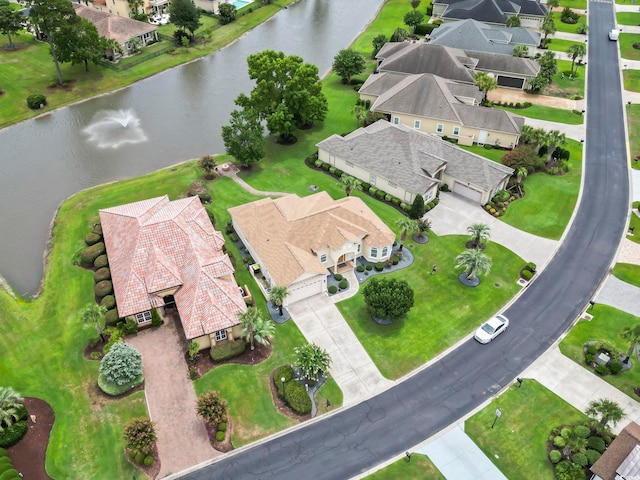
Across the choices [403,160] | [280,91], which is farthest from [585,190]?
[280,91]

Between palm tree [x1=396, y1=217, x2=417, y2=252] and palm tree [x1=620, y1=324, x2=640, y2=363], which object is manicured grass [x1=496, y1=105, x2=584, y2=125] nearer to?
palm tree [x1=396, y1=217, x2=417, y2=252]

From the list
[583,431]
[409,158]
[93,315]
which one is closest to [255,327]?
[93,315]

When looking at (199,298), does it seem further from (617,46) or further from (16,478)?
(617,46)

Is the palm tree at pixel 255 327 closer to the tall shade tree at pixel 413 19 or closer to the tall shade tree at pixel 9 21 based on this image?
the tall shade tree at pixel 9 21

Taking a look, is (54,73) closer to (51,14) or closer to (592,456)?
(51,14)

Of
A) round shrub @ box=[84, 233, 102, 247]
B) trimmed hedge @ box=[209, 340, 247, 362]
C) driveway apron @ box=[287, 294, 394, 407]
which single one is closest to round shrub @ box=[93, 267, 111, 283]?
round shrub @ box=[84, 233, 102, 247]

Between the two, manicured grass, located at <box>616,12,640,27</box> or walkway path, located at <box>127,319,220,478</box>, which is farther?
manicured grass, located at <box>616,12,640,27</box>
